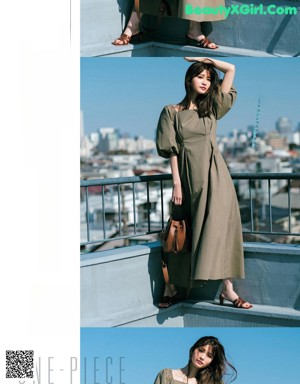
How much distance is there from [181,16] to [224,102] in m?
0.40

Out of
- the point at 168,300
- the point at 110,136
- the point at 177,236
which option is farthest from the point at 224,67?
the point at 110,136

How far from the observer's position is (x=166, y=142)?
12.7 ft

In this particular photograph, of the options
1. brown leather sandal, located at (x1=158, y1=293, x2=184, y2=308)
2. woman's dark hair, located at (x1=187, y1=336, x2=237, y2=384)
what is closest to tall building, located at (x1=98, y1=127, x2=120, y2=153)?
brown leather sandal, located at (x1=158, y1=293, x2=184, y2=308)

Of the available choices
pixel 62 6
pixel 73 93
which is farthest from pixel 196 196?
pixel 62 6

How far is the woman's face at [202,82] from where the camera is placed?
150 inches

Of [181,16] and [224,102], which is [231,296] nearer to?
[224,102]

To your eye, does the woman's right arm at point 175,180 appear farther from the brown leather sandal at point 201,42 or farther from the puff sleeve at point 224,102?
the brown leather sandal at point 201,42

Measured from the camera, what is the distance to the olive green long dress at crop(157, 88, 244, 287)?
3.86 meters

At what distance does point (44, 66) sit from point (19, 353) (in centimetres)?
110

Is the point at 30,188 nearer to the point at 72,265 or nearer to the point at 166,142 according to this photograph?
the point at 72,265

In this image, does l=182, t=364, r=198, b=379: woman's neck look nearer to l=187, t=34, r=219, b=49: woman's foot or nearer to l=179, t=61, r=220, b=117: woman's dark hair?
l=179, t=61, r=220, b=117: woman's dark hair

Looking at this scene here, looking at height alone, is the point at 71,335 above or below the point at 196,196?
below

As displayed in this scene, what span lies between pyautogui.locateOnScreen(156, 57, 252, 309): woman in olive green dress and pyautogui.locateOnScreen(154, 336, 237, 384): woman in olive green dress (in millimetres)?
297

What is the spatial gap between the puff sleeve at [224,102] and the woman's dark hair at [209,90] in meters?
0.02
